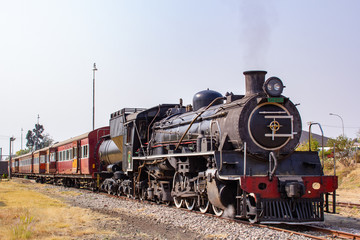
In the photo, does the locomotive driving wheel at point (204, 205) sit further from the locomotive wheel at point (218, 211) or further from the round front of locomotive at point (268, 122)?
the round front of locomotive at point (268, 122)

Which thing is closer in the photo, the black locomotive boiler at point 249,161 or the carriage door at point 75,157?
the black locomotive boiler at point 249,161

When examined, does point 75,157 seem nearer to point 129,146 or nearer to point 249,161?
point 129,146

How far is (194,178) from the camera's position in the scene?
11766mm

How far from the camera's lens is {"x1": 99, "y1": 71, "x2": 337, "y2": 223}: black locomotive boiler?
940cm

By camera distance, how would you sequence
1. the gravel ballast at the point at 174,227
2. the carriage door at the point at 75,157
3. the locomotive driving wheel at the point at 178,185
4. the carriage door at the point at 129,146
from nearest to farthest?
the gravel ballast at the point at 174,227, the locomotive driving wheel at the point at 178,185, the carriage door at the point at 129,146, the carriage door at the point at 75,157

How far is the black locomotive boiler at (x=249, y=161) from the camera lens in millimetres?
9398

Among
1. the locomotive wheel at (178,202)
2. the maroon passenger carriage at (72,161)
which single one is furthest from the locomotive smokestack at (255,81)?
the maroon passenger carriage at (72,161)

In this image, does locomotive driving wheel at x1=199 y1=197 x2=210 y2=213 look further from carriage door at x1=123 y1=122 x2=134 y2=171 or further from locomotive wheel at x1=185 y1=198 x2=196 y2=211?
carriage door at x1=123 y1=122 x2=134 y2=171

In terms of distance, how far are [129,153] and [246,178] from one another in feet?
26.0

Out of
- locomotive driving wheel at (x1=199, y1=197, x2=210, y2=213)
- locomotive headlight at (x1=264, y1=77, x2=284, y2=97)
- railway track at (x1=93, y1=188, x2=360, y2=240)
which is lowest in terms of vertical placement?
railway track at (x1=93, y1=188, x2=360, y2=240)

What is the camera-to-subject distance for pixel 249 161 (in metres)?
10.2

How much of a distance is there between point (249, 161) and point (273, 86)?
6.29 feet

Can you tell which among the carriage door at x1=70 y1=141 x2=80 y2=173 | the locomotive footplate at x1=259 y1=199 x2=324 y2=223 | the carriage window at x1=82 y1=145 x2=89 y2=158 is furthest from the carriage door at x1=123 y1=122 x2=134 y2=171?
the carriage door at x1=70 y1=141 x2=80 y2=173

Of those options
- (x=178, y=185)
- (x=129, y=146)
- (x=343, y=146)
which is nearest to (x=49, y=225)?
(x=178, y=185)
